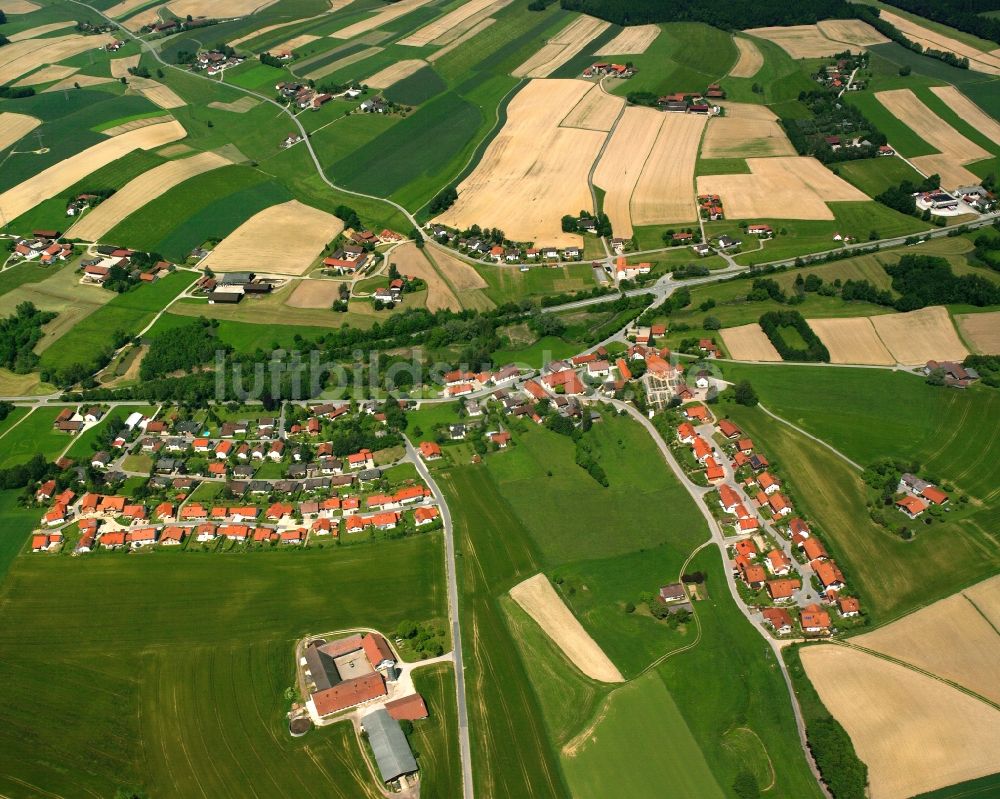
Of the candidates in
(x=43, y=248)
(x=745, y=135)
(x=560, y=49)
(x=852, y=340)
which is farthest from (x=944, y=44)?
(x=43, y=248)

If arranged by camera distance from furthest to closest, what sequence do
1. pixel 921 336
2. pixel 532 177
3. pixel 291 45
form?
1. pixel 291 45
2. pixel 532 177
3. pixel 921 336

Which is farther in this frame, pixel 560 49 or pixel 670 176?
pixel 560 49

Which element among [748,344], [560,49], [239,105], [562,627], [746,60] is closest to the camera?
[562,627]

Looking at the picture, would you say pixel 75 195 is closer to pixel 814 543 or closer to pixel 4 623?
pixel 4 623

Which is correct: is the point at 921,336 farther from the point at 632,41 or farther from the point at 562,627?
the point at 632,41

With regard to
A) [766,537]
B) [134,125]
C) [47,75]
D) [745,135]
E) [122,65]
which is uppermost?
[122,65]

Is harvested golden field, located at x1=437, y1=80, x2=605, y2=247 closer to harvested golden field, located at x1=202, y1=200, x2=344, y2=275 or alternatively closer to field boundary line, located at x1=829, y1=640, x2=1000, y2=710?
harvested golden field, located at x1=202, y1=200, x2=344, y2=275
